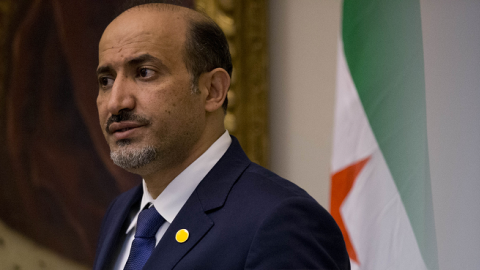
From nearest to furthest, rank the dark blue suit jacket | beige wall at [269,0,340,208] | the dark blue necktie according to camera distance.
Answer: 1. the dark blue suit jacket
2. the dark blue necktie
3. beige wall at [269,0,340,208]

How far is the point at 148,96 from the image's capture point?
4.52ft

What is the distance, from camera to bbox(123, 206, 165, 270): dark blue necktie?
4.42 ft

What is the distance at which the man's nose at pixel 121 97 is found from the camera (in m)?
1.37

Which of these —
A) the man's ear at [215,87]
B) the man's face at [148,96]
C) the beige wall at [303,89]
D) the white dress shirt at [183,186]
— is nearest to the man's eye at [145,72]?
the man's face at [148,96]

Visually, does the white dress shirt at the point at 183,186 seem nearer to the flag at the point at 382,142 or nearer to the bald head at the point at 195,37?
the bald head at the point at 195,37

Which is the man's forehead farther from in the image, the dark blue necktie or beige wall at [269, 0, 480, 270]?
beige wall at [269, 0, 480, 270]

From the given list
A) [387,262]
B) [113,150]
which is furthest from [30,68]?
[387,262]

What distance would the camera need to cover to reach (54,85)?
103 inches

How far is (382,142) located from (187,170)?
117 centimetres

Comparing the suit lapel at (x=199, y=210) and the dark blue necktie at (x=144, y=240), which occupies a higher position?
the suit lapel at (x=199, y=210)

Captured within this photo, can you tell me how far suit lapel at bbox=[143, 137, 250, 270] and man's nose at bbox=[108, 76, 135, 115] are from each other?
0.36 meters

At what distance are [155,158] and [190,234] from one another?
0.29 meters

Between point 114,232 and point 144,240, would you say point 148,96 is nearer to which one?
point 144,240

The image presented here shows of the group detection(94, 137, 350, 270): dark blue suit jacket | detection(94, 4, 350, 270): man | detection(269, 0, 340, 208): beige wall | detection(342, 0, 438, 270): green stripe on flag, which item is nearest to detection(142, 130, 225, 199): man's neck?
detection(94, 4, 350, 270): man
